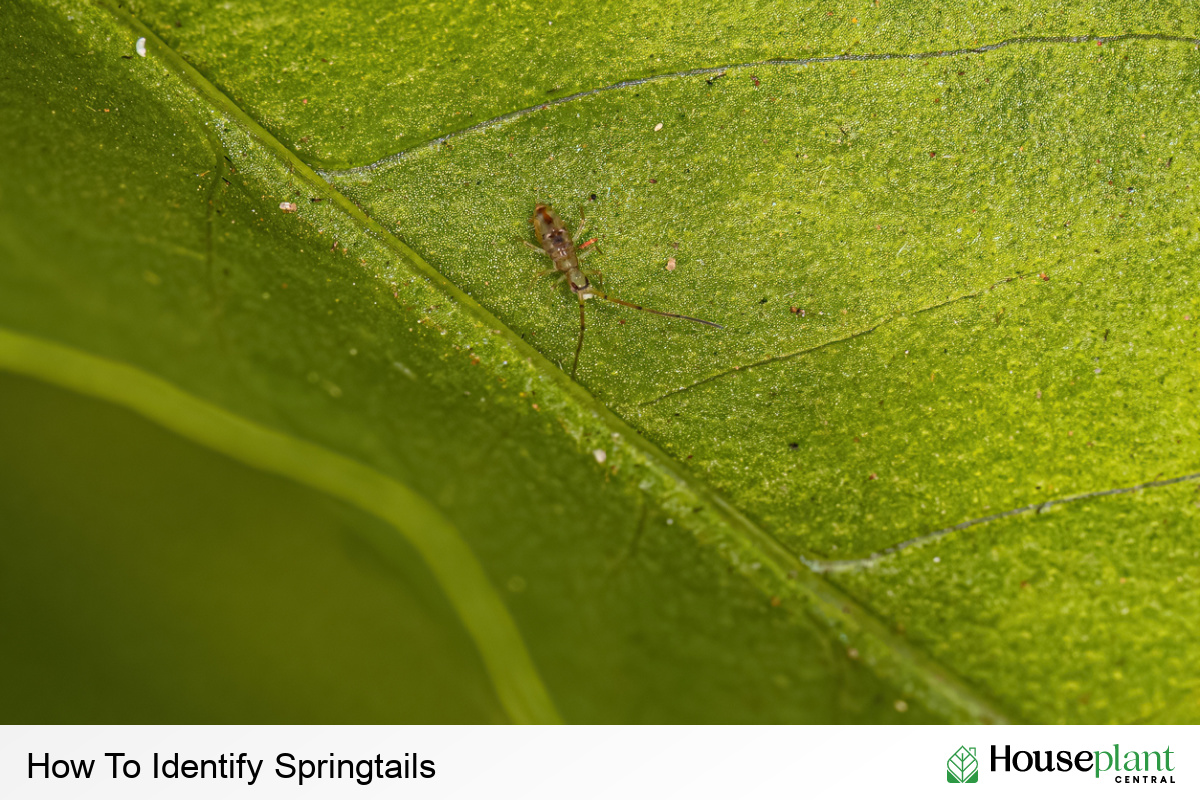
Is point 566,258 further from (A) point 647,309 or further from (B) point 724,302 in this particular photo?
(B) point 724,302

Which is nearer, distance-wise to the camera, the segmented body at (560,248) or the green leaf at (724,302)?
the green leaf at (724,302)

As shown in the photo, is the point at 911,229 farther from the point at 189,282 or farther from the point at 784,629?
the point at 189,282
